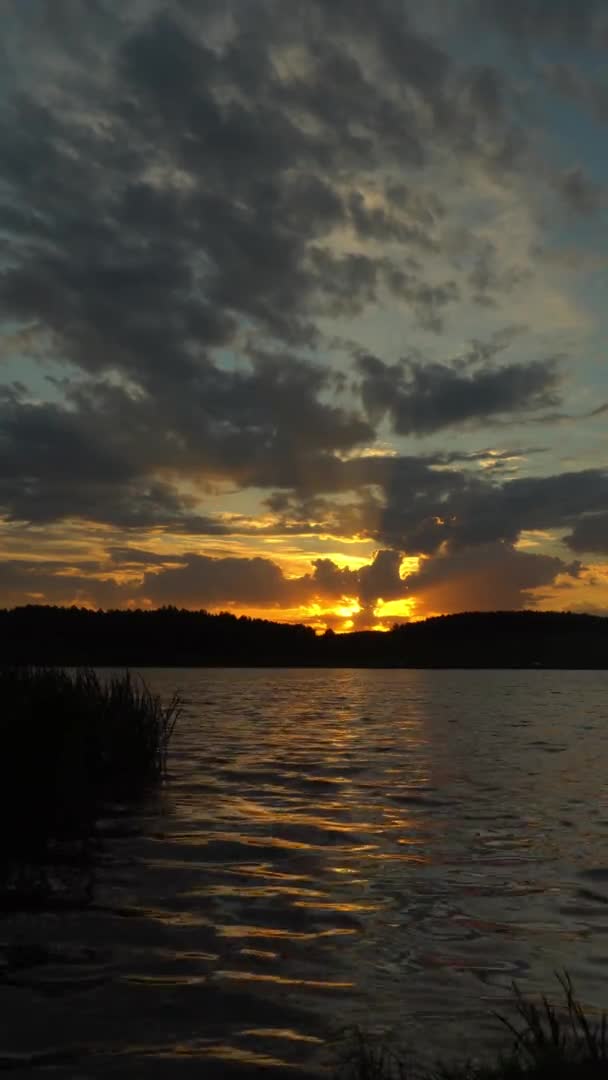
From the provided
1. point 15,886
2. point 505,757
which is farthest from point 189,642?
point 15,886

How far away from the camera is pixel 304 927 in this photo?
942cm

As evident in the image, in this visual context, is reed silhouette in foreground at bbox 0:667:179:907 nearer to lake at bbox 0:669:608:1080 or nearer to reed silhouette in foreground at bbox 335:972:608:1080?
lake at bbox 0:669:608:1080

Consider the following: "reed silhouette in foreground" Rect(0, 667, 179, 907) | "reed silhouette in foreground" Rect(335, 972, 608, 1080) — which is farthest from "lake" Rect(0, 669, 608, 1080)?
"reed silhouette in foreground" Rect(0, 667, 179, 907)

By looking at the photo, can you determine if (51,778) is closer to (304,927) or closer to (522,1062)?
(304,927)

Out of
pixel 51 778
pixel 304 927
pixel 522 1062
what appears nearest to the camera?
pixel 522 1062

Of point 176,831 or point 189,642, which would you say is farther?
point 189,642

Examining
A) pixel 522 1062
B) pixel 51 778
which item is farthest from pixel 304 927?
pixel 51 778

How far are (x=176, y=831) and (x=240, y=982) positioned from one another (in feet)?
22.8

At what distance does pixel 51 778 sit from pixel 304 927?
6.03m

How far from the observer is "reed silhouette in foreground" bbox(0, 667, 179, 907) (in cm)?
1188

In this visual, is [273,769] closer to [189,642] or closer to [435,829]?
[435,829]

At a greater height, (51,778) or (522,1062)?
(51,778)

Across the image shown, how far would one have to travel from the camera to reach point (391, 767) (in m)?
23.8

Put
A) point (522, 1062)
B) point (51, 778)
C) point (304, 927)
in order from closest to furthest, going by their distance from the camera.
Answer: point (522, 1062), point (304, 927), point (51, 778)
